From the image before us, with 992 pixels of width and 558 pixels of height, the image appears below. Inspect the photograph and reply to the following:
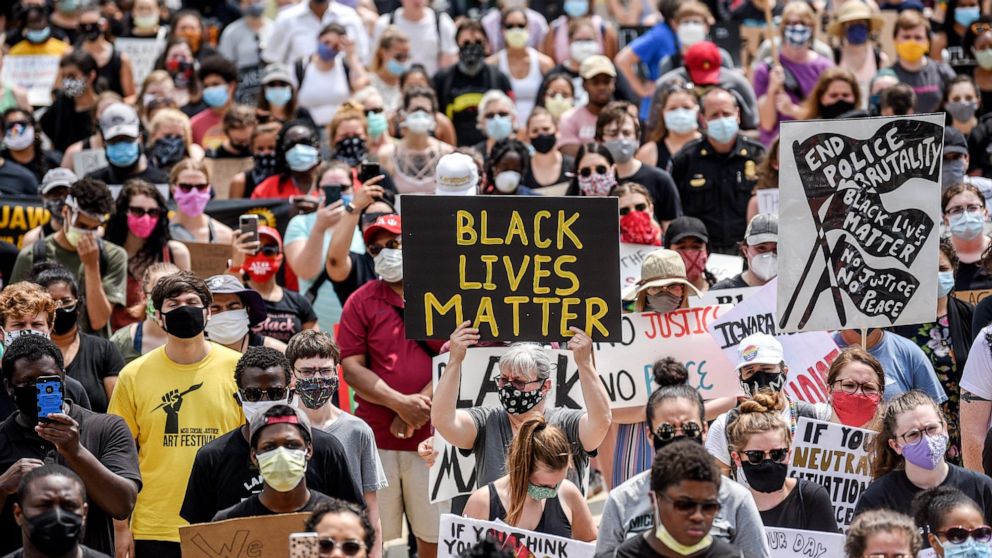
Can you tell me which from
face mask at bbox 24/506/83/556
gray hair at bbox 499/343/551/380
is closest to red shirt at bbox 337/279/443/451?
gray hair at bbox 499/343/551/380

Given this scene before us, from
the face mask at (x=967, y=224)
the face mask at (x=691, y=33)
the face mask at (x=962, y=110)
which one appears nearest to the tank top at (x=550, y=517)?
the face mask at (x=967, y=224)

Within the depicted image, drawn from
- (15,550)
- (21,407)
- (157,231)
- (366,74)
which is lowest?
(15,550)

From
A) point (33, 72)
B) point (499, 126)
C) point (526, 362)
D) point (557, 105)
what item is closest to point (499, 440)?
point (526, 362)

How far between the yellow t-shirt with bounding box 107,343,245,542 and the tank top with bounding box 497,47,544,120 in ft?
23.9

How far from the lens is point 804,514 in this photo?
7816mm

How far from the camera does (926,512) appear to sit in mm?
7387

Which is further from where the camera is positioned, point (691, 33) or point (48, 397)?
point (691, 33)

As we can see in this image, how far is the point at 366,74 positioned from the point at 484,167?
3.61 m

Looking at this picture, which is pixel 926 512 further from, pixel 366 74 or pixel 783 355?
pixel 366 74

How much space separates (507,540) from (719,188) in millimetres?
5491

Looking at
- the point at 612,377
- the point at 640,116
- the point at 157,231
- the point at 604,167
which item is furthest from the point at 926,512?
the point at 640,116

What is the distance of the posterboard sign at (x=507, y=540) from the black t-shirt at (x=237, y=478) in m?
0.41

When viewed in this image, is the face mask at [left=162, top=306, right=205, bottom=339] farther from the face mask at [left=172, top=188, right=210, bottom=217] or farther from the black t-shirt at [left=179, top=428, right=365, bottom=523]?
the face mask at [left=172, top=188, right=210, bottom=217]

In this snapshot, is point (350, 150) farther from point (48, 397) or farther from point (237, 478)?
point (48, 397)
